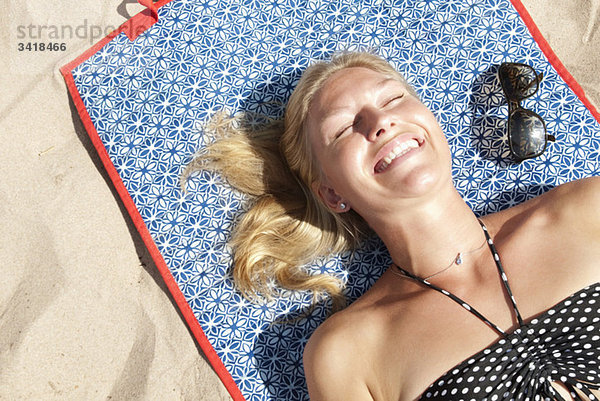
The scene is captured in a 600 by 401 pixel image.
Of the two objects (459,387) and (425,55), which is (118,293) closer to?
(459,387)

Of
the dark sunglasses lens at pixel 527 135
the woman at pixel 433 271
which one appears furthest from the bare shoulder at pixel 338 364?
the dark sunglasses lens at pixel 527 135

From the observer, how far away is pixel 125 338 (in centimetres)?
309

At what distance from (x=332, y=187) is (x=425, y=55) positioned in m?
1.24

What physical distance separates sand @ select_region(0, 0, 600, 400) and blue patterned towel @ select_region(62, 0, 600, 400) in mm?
150

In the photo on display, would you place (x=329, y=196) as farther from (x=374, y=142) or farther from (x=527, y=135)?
(x=527, y=135)

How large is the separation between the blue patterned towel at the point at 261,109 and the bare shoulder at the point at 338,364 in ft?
1.42

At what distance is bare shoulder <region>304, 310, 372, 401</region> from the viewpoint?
2506 millimetres

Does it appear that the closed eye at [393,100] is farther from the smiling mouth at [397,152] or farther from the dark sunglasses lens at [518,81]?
the dark sunglasses lens at [518,81]

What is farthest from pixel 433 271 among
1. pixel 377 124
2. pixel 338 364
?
pixel 377 124

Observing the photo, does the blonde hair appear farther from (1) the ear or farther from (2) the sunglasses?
(2) the sunglasses

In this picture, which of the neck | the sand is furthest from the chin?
the sand

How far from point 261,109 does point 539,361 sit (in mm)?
2016

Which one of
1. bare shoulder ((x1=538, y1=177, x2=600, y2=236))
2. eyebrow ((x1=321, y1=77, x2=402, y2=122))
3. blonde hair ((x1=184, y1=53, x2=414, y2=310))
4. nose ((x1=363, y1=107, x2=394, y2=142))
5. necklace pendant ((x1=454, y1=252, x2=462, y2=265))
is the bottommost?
bare shoulder ((x1=538, y1=177, x2=600, y2=236))

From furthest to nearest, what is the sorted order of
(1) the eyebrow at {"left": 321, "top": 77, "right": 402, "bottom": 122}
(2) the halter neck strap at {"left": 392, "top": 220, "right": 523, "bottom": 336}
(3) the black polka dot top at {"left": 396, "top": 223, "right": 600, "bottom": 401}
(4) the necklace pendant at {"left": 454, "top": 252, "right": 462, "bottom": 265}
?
(4) the necklace pendant at {"left": 454, "top": 252, "right": 462, "bottom": 265}
(1) the eyebrow at {"left": 321, "top": 77, "right": 402, "bottom": 122}
(2) the halter neck strap at {"left": 392, "top": 220, "right": 523, "bottom": 336}
(3) the black polka dot top at {"left": 396, "top": 223, "right": 600, "bottom": 401}
